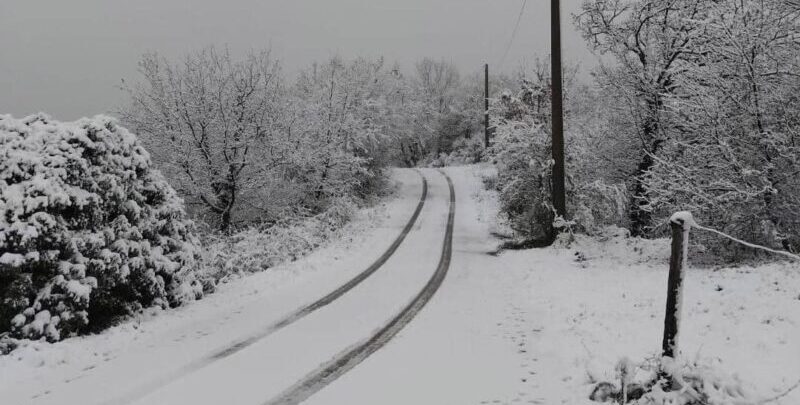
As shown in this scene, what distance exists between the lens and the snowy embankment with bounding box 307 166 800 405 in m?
6.06

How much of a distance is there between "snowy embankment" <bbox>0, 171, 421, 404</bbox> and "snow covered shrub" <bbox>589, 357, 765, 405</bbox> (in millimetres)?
5524

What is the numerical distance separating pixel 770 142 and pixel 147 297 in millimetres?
13033

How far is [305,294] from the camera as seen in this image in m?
11.8

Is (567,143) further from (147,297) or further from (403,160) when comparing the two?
(403,160)

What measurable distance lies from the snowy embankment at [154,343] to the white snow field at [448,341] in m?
0.03

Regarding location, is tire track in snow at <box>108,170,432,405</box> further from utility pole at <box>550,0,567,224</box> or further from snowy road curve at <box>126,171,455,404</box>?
utility pole at <box>550,0,567,224</box>

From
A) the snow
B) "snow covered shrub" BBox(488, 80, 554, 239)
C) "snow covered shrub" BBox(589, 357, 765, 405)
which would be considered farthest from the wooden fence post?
"snow covered shrub" BBox(488, 80, 554, 239)

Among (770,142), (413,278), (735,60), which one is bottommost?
(413,278)

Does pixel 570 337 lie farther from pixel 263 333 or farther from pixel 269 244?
pixel 269 244

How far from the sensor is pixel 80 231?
9086mm

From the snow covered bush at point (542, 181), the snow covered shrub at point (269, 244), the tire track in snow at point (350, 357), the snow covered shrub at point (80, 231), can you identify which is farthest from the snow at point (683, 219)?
the snow covered bush at point (542, 181)

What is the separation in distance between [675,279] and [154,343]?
7.52 metres

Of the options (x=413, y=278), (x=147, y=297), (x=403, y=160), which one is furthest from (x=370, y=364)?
(x=403, y=160)

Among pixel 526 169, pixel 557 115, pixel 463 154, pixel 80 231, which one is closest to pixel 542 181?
pixel 526 169
